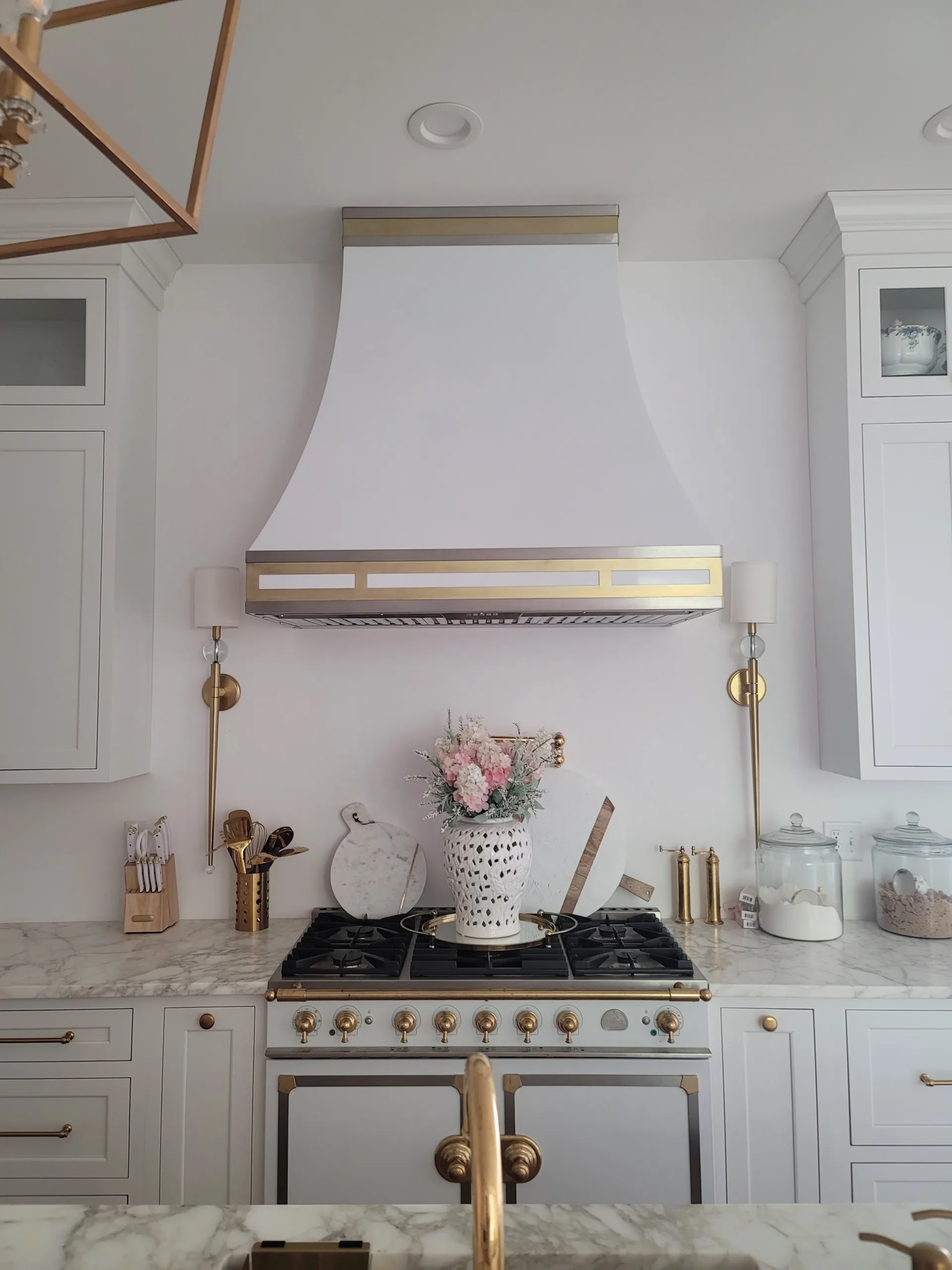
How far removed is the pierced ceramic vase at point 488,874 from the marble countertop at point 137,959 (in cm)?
48

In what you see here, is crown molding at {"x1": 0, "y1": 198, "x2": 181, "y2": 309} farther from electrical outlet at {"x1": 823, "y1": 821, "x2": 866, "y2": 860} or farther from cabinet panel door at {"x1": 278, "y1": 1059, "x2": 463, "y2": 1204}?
electrical outlet at {"x1": 823, "y1": 821, "x2": 866, "y2": 860}

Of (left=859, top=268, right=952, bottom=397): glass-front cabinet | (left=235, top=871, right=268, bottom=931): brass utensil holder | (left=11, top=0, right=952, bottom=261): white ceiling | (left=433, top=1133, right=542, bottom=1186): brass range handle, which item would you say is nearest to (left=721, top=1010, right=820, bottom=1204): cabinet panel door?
(left=433, top=1133, right=542, bottom=1186): brass range handle

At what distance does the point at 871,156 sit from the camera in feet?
6.66

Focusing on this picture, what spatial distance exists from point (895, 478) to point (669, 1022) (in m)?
1.45

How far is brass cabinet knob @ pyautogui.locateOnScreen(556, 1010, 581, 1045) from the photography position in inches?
71.8

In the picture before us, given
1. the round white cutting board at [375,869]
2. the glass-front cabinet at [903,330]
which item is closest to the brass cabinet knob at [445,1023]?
the round white cutting board at [375,869]

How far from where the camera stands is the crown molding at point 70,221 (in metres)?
2.15

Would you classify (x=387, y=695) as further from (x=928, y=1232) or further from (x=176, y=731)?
(x=928, y=1232)

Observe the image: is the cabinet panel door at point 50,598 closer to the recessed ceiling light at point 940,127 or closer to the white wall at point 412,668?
the white wall at point 412,668

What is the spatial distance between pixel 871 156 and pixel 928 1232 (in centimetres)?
216

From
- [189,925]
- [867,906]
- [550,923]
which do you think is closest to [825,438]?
[867,906]

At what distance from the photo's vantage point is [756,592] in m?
2.37

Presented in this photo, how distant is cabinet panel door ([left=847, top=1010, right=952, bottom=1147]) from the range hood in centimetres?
100

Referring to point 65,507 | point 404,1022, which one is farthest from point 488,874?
point 65,507
